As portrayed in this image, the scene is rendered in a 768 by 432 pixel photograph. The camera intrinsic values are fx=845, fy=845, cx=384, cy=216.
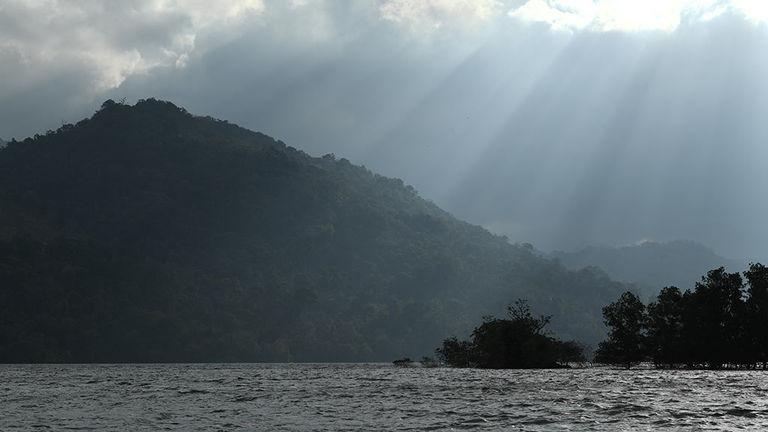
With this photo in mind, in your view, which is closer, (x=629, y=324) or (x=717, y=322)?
(x=717, y=322)

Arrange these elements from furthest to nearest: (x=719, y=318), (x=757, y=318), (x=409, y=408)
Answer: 1. (x=719, y=318)
2. (x=757, y=318)
3. (x=409, y=408)

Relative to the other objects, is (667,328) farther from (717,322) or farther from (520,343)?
(520,343)

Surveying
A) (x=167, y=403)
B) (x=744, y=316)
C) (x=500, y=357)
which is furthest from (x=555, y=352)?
(x=167, y=403)

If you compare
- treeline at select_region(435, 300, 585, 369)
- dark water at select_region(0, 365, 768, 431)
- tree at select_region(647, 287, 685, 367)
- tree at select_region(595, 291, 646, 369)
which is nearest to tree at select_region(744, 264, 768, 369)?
tree at select_region(647, 287, 685, 367)

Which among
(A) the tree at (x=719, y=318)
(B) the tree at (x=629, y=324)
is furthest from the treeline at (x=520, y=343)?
(A) the tree at (x=719, y=318)

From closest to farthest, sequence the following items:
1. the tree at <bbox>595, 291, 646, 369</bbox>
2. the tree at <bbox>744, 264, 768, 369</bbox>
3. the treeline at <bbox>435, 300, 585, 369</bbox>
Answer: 1. the tree at <bbox>744, 264, 768, 369</bbox>
2. the treeline at <bbox>435, 300, 585, 369</bbox>
3. the tree at <bbox>595, 291, 646, 369</bbox>

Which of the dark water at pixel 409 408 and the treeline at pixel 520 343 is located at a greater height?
the treeline at pixel 520 343

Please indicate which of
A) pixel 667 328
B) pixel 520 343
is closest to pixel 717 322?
pixel 667 328

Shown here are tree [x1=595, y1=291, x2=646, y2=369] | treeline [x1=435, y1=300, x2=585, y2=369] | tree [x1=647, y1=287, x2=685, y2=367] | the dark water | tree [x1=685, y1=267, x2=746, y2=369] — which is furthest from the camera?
tree [x1=595, y1=291, x2=646, y2=369]

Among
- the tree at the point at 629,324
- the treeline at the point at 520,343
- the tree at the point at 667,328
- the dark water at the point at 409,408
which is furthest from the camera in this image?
the tree at the point at 629,324

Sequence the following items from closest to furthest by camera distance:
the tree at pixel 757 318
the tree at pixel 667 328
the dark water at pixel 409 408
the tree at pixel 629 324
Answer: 1. the dark water at pixel 409 408
2. the tree at pixel 757 318
3. the tree at pixel 667 328
4. the tree at pixel 629 324

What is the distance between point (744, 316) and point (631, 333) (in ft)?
90.4

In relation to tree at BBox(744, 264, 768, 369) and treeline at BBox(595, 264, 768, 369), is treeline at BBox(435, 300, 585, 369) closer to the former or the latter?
treeline at BBox(595, 264, 768, 369)

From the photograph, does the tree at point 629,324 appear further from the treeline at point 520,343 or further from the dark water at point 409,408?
the dark water at point 409,408
